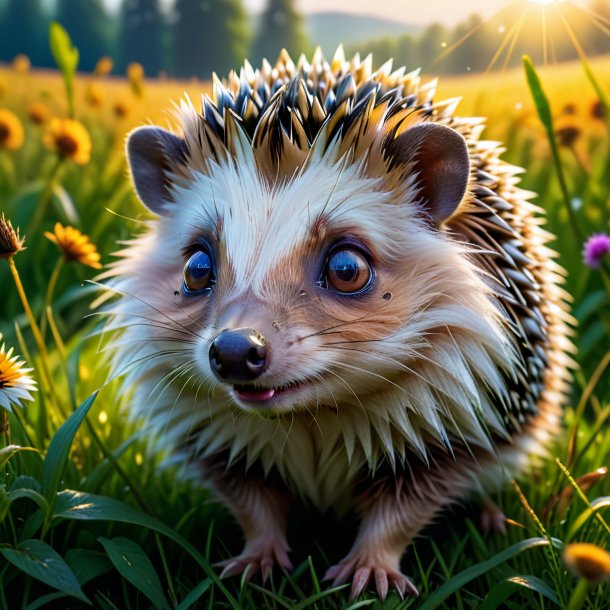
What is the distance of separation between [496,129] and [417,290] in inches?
131

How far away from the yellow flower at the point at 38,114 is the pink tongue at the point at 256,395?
12.6 ft

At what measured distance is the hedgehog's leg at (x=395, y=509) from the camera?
8.95ft

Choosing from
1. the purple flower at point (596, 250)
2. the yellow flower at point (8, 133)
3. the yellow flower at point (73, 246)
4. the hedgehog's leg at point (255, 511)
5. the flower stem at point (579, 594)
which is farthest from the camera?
the yellow flower at point (8, 133)

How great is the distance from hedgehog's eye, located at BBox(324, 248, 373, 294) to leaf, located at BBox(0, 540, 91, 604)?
111 centimetres

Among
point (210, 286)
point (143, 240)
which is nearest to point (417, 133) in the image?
point (210, 286)

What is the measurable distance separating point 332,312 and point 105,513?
2.99ft

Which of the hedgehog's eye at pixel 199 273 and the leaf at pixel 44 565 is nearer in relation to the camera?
the leaf at pixel 44 565

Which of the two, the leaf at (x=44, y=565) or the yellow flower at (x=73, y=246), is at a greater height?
the yellow flower at (x=73, y=246)

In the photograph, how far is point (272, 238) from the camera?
2.53 meters

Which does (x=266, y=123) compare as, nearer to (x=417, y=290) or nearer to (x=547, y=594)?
(x=417, y=290)

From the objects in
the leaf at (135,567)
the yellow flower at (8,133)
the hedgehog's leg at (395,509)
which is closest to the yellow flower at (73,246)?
→ the leaf at (135,567)

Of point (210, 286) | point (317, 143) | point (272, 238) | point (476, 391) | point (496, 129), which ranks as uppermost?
point (496, 129)

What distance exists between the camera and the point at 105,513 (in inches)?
98.8

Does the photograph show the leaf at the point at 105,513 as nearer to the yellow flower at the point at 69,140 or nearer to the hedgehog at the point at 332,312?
the hedgehog at the point at 332,312
